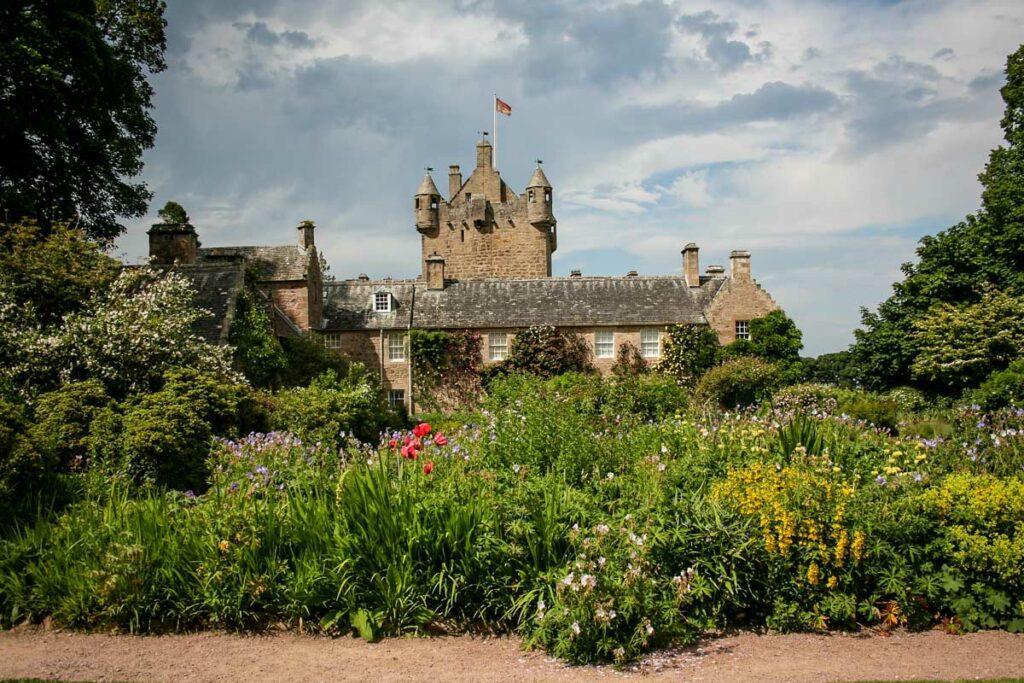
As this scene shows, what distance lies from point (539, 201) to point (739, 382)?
1522 cm

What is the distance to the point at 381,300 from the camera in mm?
32375

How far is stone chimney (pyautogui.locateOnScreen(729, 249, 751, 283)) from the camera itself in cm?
3136

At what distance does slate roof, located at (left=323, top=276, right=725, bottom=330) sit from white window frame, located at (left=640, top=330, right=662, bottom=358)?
0.42m

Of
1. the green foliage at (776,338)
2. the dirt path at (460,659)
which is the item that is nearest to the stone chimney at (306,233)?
the green foliage at (776,338)

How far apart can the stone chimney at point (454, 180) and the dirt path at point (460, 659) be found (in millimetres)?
34620

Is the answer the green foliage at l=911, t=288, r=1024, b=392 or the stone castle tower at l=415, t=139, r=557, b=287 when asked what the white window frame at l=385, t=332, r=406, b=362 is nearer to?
the stone castle tower at l=415, t=139, r=557, b=287

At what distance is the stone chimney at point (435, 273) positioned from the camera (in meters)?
33.2

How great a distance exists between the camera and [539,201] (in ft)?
126

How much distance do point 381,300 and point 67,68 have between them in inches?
590

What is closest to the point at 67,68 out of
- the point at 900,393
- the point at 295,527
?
the point at 295,527

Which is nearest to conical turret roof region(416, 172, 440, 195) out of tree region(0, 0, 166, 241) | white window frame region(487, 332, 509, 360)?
white window frame region(487, 332, 509, 360)

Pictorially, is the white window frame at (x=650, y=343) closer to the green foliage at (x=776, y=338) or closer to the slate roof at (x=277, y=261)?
the green foliage at (x=776, y=338)

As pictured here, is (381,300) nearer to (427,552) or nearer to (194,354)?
(194,354)

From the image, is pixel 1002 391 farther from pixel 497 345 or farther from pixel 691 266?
pixel 497 345
